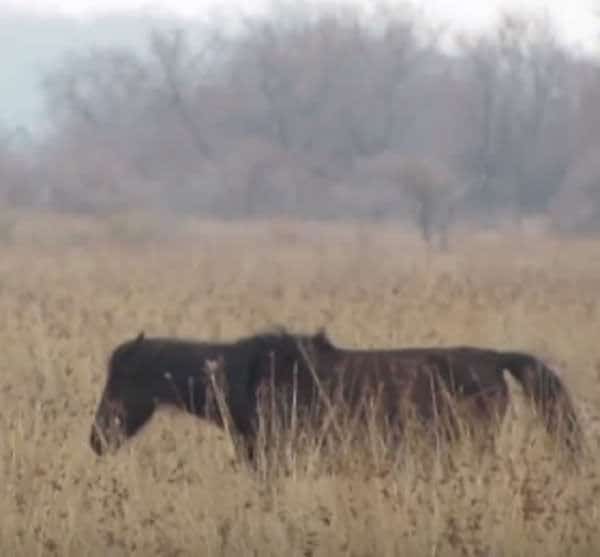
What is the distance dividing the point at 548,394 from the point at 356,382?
0.86m

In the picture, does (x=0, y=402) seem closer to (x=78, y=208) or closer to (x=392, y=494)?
(x=392, y=494)

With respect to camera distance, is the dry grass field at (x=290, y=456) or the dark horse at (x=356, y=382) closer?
the dry grass field at (x=290, y=456)

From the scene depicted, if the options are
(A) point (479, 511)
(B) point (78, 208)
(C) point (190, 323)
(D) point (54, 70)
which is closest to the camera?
(A) point (479, 511)

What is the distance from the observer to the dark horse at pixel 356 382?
7.54 m

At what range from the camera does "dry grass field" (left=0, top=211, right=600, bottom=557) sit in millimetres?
6383

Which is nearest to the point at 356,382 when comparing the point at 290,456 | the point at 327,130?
the point at 290,456

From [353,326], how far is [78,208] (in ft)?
112

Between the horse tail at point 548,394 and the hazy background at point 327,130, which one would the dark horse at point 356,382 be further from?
the hazy background at point 327,130

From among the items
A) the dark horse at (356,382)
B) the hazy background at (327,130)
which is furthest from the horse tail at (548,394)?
the hazy background at (327,130)

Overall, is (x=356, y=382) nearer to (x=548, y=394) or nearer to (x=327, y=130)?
(x=548, y=394)

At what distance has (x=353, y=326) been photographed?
→ 12562mm

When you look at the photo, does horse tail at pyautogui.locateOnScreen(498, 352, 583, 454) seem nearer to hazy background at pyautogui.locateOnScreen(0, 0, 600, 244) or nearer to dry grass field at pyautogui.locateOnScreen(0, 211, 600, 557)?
dry grass field at pyautogui.locateOnScreen(0, 211, 600, 557)

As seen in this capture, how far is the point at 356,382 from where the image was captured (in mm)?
7676

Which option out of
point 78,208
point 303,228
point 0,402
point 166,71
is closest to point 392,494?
point 0,402
